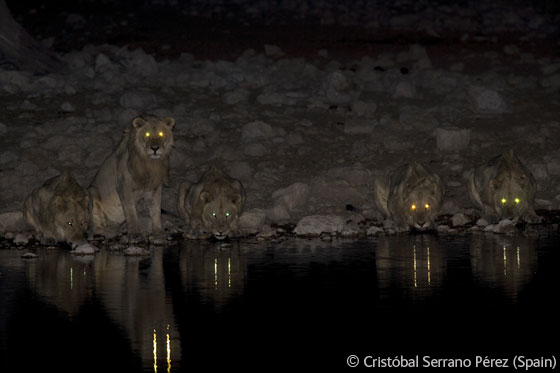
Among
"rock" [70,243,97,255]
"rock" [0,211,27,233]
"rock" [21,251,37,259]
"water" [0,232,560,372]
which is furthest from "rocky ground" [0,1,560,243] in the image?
"water" [0,232,560,372]

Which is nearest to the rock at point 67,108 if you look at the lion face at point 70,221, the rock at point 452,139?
the rock at point 452,139

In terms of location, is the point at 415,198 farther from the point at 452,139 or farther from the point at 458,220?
the point at 452,139

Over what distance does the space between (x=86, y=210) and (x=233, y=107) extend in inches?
341

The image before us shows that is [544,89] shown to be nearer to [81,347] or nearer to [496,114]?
[496,114]

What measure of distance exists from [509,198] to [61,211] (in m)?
6.89

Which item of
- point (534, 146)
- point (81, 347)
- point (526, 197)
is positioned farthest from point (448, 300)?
point (534, 146)

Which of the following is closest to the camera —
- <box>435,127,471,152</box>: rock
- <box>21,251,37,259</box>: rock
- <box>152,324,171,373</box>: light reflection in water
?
<box>152,324,171,373</box>: light reflection in water

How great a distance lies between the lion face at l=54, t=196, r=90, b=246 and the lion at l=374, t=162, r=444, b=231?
480 centimetres

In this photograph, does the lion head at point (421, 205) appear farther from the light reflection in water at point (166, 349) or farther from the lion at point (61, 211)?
the light reflection in water at point (166, 349)

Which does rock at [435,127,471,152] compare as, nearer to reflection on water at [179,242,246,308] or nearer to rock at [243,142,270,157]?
rock at [243,142,270,157]

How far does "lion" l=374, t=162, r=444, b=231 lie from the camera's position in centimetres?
1894

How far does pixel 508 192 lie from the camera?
63.3 feet

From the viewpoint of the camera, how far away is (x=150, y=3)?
140 feet

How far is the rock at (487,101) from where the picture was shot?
85.9 ft
